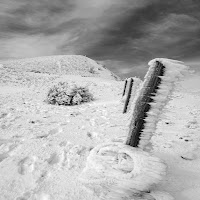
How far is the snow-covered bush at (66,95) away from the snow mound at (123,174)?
6.14 m

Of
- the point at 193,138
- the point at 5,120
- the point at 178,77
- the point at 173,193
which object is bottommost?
the point at 5,120

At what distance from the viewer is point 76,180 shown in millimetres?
2363

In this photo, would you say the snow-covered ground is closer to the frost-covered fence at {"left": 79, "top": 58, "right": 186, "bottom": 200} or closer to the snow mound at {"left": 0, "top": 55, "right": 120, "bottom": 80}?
the frost-covered fence at {"left": 79, "top": 58, "right": 186, "bottom": 200}

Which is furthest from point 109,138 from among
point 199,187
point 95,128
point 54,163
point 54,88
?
point 54,88

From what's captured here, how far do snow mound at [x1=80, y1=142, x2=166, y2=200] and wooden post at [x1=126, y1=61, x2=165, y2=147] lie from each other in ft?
0.64

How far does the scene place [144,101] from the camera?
7.13 ft

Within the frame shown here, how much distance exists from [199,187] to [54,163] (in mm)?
2169

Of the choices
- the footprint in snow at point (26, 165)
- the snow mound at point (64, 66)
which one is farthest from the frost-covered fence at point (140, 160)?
the snow mound at point (64, 66)

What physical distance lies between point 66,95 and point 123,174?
681cm

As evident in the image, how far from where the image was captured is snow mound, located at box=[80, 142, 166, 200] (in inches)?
76.5

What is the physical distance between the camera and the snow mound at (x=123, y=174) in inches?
76.5

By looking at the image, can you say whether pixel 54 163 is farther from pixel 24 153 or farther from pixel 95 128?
pixel 95 128

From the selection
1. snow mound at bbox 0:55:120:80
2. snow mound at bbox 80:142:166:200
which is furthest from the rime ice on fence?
snow mound at bbox 0:55:120:80

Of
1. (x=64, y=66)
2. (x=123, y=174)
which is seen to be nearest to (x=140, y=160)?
(x=123, y=174)
